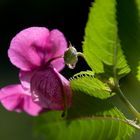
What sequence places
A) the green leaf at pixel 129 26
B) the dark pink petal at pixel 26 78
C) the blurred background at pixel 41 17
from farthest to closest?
1. the blurred background at pixel 41 17
2. the dark pink petal at pixel 26 78
3. the green leaf at pixel 129 26

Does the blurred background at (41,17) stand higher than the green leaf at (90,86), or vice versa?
the green leaf at (90,86)

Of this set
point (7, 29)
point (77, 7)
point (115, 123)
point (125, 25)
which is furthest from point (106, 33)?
point (77, 7)

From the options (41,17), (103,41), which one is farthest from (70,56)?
(41,17)

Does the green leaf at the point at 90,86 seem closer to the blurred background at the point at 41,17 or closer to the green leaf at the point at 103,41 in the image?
the green leaf at the point at 103,41

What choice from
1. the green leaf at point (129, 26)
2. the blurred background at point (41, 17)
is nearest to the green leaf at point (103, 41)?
the green leaf at point (129, 26)

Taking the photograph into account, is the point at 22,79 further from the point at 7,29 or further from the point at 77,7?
the point at 77,7

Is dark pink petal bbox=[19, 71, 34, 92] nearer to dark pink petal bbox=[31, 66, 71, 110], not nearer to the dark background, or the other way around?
dark pink petal bbox=[31, 66, 71, 110]
